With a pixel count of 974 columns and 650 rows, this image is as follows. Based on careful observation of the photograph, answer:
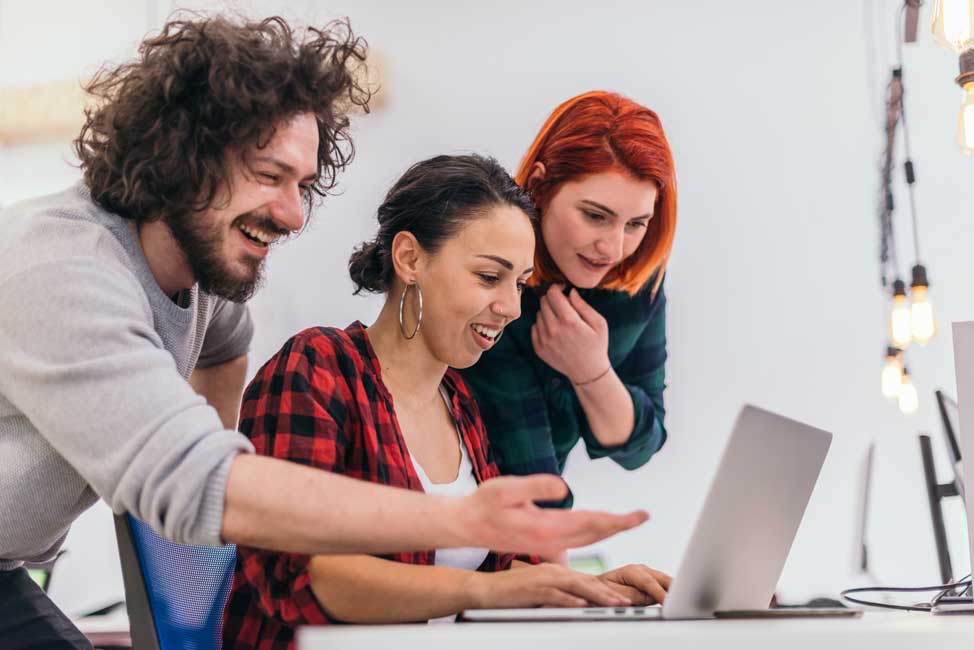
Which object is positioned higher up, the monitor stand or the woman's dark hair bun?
the monitor stand

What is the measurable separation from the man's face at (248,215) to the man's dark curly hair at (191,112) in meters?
0.02

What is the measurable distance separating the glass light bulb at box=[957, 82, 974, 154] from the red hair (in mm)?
546

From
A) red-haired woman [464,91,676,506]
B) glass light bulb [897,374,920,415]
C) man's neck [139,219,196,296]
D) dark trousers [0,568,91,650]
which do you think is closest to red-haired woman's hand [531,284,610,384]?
red-haired woman [464,91,676,506]

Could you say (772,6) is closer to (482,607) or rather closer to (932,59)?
(932,59)

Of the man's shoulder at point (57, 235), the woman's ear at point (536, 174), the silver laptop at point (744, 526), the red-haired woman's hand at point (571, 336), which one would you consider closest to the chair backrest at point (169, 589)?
the man's shoulder at point (57, 235)

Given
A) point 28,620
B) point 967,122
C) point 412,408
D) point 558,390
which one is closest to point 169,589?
point 28,620

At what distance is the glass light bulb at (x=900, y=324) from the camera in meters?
2.00

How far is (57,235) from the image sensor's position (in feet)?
4.04

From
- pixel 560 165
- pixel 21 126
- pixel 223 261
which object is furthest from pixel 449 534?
pixel 21 126

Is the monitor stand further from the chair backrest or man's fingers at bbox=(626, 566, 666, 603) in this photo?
the chair backrest

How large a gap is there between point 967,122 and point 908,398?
54 centimetres

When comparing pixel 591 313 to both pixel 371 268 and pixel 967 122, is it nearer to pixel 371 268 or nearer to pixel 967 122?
pixel 371 268

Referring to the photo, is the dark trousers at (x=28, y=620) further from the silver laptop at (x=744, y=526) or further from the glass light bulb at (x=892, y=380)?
the glass light bulb at (x=892, y=380)

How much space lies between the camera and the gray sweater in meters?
1.03
